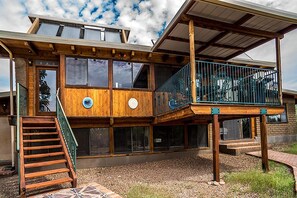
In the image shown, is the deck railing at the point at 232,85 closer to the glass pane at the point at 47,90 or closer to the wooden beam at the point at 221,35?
the wooden beam at the point at 221,35

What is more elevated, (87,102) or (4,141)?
(87,102)

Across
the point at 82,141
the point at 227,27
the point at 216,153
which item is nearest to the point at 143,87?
the point at 82,141

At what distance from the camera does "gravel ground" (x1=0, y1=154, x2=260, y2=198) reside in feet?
14.8

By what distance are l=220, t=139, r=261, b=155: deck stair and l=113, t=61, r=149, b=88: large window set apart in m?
4.66

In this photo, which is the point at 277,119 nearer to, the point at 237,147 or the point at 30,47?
the point at 237,147

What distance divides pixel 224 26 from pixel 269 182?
430 cm

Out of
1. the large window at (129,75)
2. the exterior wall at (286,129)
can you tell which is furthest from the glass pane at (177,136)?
the exterior wall at (286,129)

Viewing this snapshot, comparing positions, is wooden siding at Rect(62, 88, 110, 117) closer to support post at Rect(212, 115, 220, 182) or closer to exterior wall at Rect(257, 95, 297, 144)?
support post at Rect(212, 115, 220, 182)

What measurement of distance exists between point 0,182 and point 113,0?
12485 mm

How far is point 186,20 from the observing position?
203 inches

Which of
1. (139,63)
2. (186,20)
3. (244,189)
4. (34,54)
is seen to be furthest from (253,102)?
(34,54)

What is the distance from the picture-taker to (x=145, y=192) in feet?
14.3

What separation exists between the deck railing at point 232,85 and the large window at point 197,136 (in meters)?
2.72

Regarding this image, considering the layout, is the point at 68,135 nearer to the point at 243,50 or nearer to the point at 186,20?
the point at 186,20
